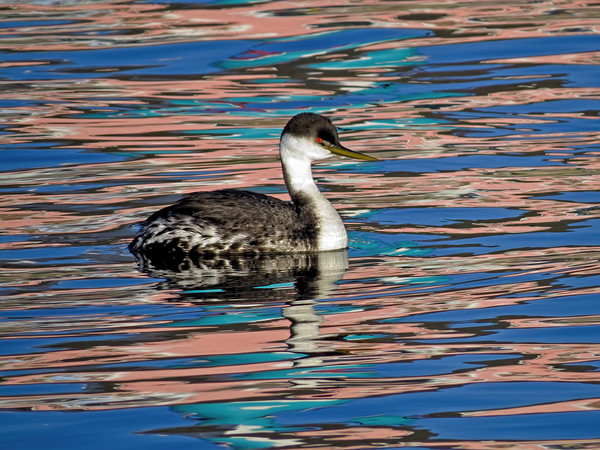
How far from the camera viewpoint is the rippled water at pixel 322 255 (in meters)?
6.30

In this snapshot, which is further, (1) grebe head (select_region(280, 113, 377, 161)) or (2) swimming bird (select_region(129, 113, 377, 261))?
(1) grebe head (select_region(280, 113, 377, 161))

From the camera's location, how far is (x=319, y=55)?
20.1 metres

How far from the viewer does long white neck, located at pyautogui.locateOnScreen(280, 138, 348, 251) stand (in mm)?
10062

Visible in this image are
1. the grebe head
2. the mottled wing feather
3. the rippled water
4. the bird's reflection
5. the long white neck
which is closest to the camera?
the rippled water

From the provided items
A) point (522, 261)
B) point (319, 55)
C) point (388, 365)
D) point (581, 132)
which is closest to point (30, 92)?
point (319, 55)

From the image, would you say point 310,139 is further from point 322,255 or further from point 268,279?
point 268,279

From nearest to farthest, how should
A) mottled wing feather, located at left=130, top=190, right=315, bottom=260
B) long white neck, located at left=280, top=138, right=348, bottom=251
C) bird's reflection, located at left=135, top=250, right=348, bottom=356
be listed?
bird's reflection, located at left=135, top=250, right=348, bottom=356 → mottled wing feather, located at left=130, top=190, right=315, bottom=260 → long white neck, located at left=280, top=138, right=348, bottom=251

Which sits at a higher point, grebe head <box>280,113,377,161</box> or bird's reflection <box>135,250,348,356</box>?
grebe head <box>280,113,377,161</box>

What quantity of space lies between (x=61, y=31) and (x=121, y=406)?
16.9 m

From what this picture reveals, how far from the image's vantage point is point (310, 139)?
10.5 m

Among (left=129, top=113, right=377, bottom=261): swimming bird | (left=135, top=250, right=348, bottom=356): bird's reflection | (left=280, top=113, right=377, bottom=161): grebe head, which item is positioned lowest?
(left=135, top=250, right=348, bottom=356): bird's reflection

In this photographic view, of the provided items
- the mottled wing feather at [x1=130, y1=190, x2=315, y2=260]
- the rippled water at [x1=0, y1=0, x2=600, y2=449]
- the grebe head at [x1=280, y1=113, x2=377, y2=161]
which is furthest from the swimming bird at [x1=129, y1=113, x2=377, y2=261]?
the grebe head at [x1=280, y1=113, x2=377, y2=161]

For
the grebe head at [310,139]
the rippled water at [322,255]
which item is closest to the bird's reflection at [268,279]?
the rippled water at [322,255]

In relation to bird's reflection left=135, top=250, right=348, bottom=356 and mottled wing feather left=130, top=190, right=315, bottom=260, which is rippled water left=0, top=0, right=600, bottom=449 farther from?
mottled wing feather left=130, top=190, right=315, bottom=260
